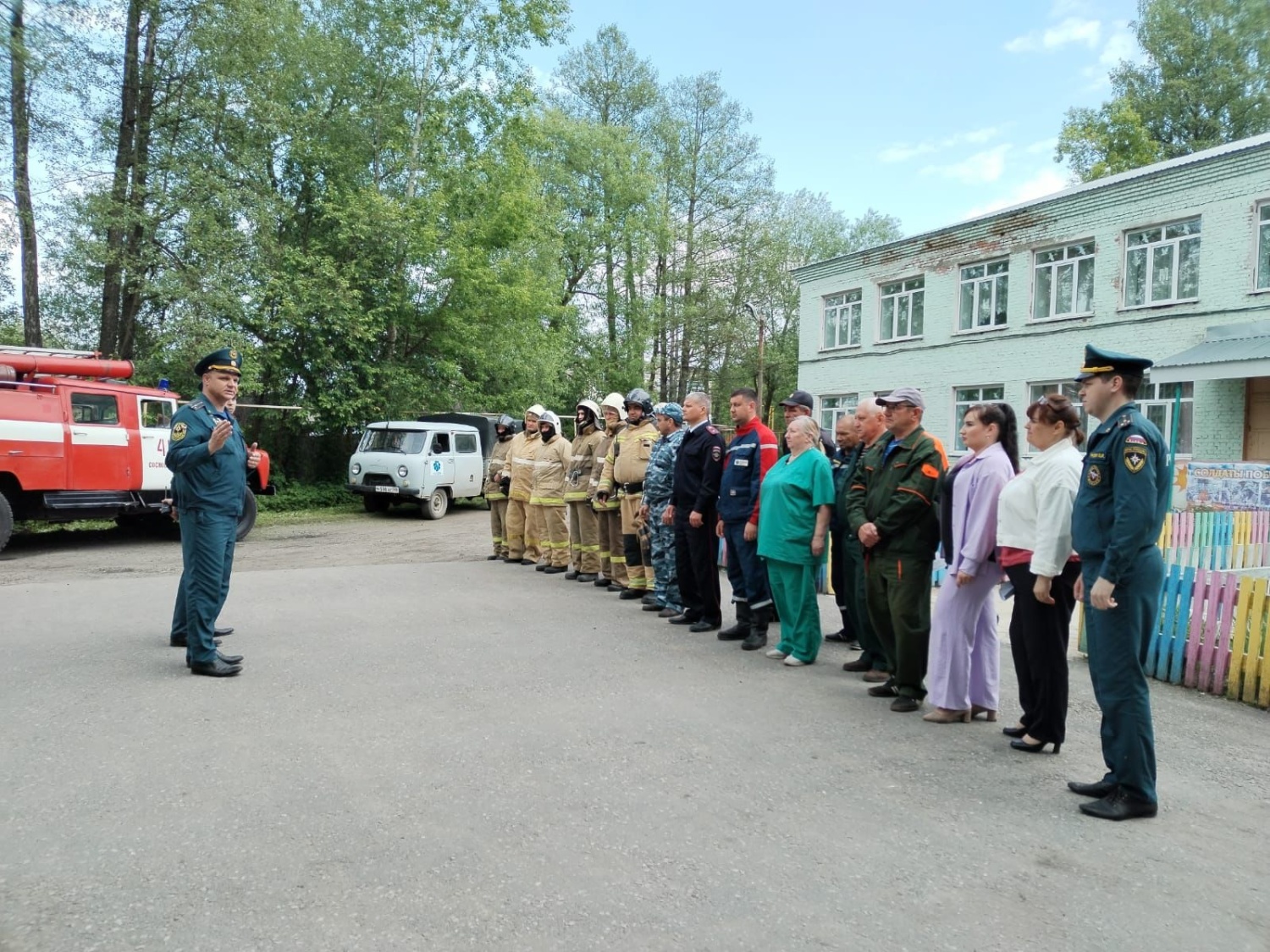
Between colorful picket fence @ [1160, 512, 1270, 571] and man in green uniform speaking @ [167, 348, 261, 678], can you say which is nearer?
man in green uniform speaking @ [167, 348, 261, 678]

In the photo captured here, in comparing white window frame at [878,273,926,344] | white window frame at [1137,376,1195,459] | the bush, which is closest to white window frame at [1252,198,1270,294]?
white window frame at [1137,376,1195,459]

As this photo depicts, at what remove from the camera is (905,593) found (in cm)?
541

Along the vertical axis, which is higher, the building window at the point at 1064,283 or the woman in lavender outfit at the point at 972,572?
the building window at the point at 1064,283

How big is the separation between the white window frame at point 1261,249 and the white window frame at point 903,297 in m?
8.04

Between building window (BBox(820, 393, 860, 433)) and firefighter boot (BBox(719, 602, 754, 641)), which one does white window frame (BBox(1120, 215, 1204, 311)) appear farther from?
firefighter boot (BBox(719, 602, 754, 641))

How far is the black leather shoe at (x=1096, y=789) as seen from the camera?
13.0ft

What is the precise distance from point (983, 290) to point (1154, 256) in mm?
4353

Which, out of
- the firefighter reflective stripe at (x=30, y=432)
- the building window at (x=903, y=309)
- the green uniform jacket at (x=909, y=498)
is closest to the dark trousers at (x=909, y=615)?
the green uniform jacket at (x=909, y=498)

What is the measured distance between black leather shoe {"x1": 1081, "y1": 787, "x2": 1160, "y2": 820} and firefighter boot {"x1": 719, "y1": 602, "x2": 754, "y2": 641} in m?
3.58

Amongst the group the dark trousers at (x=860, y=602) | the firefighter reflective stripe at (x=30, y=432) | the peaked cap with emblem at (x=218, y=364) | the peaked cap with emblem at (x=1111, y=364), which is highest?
the peaked cap with emblem at (x=218, y=364)

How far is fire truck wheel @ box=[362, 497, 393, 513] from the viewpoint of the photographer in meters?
20.0

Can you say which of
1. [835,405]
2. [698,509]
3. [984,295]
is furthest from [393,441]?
[984,295]

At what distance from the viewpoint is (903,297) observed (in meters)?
24.8

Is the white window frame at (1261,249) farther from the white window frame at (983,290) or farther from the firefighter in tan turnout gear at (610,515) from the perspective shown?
the firefighter in tan turnout gear at (610,515)
